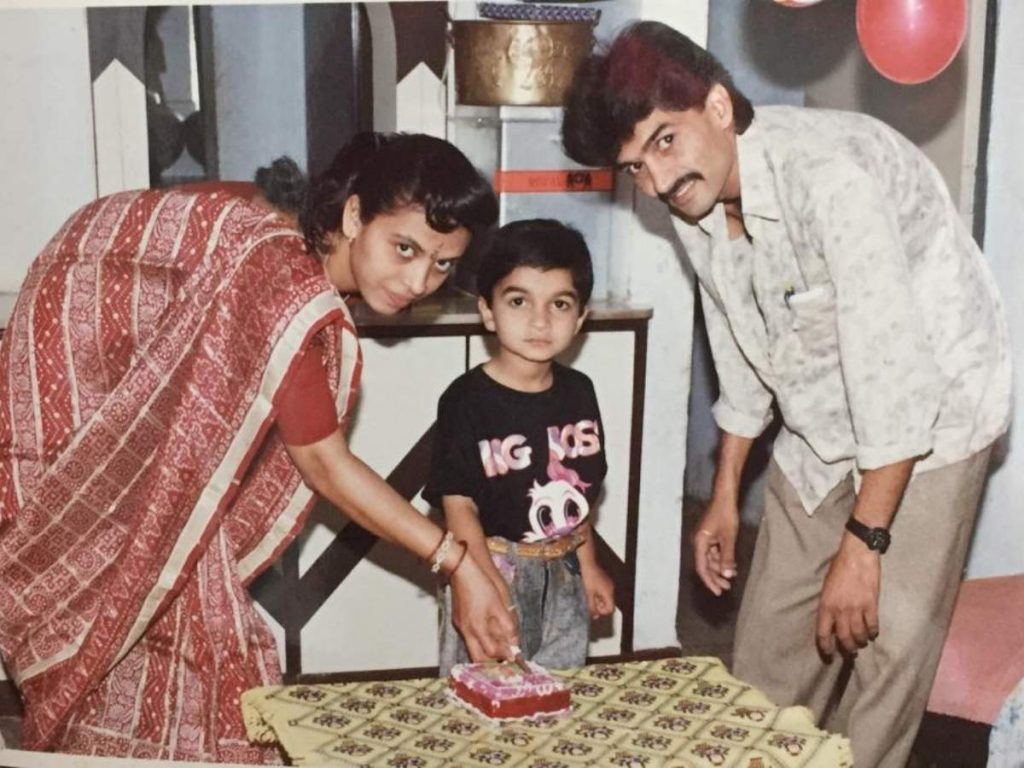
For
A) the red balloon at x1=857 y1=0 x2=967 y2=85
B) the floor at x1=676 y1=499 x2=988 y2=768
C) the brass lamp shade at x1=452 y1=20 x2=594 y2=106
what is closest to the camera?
the red balloon at x1=857 y1=0 x2=967 y2=85

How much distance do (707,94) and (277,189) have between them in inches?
20.6

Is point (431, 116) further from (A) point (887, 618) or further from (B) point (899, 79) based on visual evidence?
(A) point (887, 618)

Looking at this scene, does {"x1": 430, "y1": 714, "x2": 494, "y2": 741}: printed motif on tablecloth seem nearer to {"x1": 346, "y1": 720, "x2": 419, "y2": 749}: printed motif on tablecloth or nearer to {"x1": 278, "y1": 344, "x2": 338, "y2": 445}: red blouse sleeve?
{"x1": 346, "y1": 720, "x2": 419, "y2": 749}: printed motif on tablecloth

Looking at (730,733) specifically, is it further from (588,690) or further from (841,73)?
(841,73)

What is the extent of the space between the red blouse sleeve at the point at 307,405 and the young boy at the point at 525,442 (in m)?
0.23

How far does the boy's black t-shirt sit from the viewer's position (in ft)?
4.61

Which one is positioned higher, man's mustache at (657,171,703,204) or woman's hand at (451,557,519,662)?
man's mustache at (657,171,703,204)

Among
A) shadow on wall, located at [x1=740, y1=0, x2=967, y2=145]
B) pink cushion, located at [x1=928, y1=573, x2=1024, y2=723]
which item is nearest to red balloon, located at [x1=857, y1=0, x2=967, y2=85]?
shadow on wall, located at [x1=740, y1=0, x2=967, y2=145]

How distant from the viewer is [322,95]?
1762 millimetres

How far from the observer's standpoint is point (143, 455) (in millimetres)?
1196

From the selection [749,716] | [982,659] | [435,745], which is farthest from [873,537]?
[435,745]

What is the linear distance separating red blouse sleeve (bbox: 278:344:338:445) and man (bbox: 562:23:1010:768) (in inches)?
13.0

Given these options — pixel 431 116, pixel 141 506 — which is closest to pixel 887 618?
pixel 141 506

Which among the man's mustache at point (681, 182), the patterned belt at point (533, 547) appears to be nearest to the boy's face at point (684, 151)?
the man's mustache at point (681, 182)
